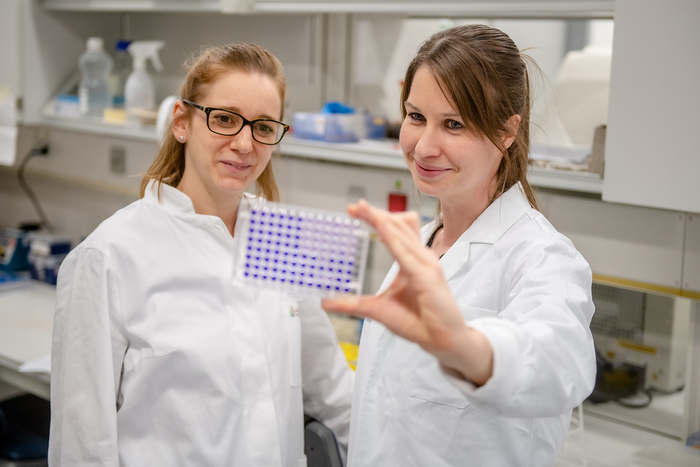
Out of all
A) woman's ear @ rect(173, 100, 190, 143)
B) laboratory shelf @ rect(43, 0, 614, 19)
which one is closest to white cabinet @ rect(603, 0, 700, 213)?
laboratory shelf @ rect(43, 0, 614, 19)

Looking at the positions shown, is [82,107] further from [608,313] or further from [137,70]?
[608,313]

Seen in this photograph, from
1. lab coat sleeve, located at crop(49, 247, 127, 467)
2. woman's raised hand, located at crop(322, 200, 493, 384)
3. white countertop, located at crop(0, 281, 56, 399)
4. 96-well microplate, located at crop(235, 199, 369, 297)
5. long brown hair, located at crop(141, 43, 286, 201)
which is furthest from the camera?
white countertop, located at crop(0, 281, 56, 399)

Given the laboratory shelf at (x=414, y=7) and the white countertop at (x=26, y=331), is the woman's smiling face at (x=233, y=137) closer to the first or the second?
the laboratory shelf at (x=414, y=7)

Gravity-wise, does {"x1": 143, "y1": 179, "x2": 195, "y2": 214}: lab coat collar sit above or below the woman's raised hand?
above

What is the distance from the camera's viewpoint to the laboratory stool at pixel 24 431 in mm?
2109

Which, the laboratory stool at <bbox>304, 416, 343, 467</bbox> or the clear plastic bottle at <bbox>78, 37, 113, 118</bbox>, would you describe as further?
the clear plastic bottle at <bbox>78, 37, 113, 118</bbox>

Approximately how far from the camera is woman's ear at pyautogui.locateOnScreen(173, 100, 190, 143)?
4.15 ft

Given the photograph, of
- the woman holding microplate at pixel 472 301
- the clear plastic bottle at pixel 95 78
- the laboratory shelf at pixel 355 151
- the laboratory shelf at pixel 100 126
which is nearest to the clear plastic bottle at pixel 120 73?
the clear plastic bottle at pixel 95 78

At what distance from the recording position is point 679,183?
1.29 metres

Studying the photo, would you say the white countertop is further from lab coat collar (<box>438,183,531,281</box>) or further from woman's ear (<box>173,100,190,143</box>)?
lab coat collar (<box>438,183,531,281</box>)

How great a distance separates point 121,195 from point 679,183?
7.75 feet

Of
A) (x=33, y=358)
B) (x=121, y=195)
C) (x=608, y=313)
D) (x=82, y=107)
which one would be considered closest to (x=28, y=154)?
(x=121, y=195)

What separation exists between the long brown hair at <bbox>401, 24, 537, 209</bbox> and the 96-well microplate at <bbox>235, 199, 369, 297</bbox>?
0.93 feet

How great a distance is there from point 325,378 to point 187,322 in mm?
423
